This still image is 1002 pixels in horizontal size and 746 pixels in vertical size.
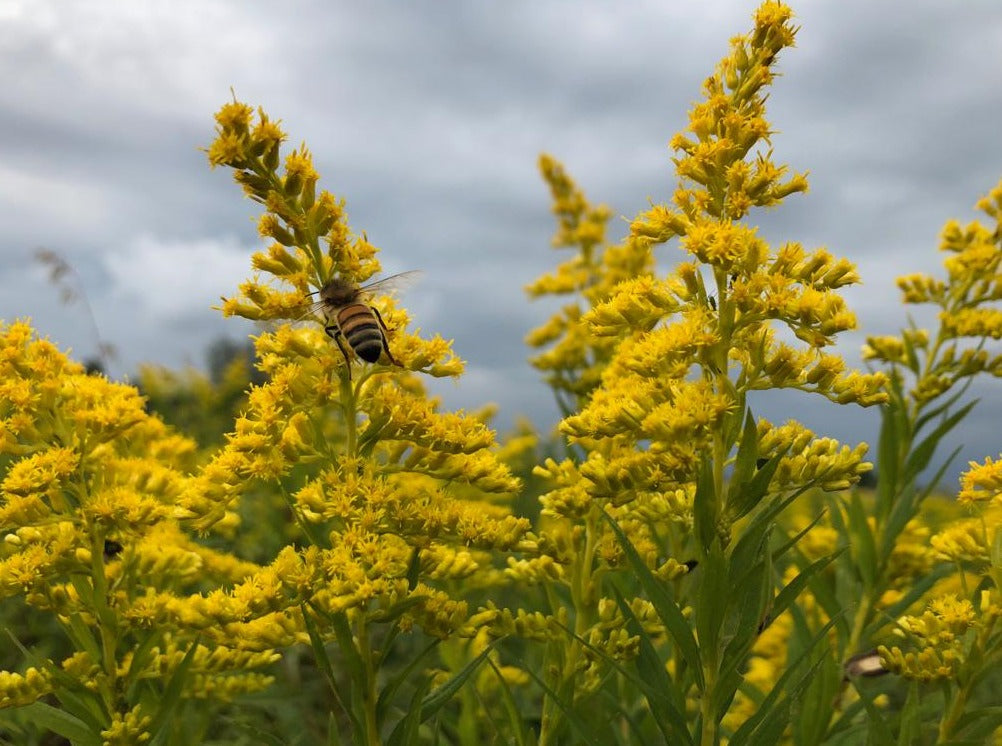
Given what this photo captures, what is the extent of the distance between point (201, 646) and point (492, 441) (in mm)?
1731

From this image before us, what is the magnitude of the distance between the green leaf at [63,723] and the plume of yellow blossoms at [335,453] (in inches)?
35.7

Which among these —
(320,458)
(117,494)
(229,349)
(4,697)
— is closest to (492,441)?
(320,458)

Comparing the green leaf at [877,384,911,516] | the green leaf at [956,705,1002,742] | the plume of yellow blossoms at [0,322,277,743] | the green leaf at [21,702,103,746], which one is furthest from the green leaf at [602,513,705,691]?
the green leaf at [877,384,911,516]

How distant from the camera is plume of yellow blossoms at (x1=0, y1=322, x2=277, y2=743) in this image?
327 centimetres

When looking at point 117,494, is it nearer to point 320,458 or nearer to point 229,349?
point 320,458

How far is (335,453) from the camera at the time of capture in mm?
3092

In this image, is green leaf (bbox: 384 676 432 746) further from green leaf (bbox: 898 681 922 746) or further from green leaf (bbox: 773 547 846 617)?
green leaf (bbox: 898 681 922 746)

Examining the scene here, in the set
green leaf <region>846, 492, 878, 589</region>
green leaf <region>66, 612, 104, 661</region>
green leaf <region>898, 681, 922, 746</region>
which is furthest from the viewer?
green leaf <region>846, 492, 878, 589</region>

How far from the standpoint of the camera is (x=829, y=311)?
291 centimetres

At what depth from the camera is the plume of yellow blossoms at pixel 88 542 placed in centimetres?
327

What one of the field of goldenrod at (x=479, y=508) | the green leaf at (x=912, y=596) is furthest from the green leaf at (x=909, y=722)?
the green leaf at (x=912, y=596)

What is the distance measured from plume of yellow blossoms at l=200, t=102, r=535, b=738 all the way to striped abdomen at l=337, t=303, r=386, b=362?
0.07 meters

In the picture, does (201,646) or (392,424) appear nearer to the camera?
(392,424)

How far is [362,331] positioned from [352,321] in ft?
0.28
